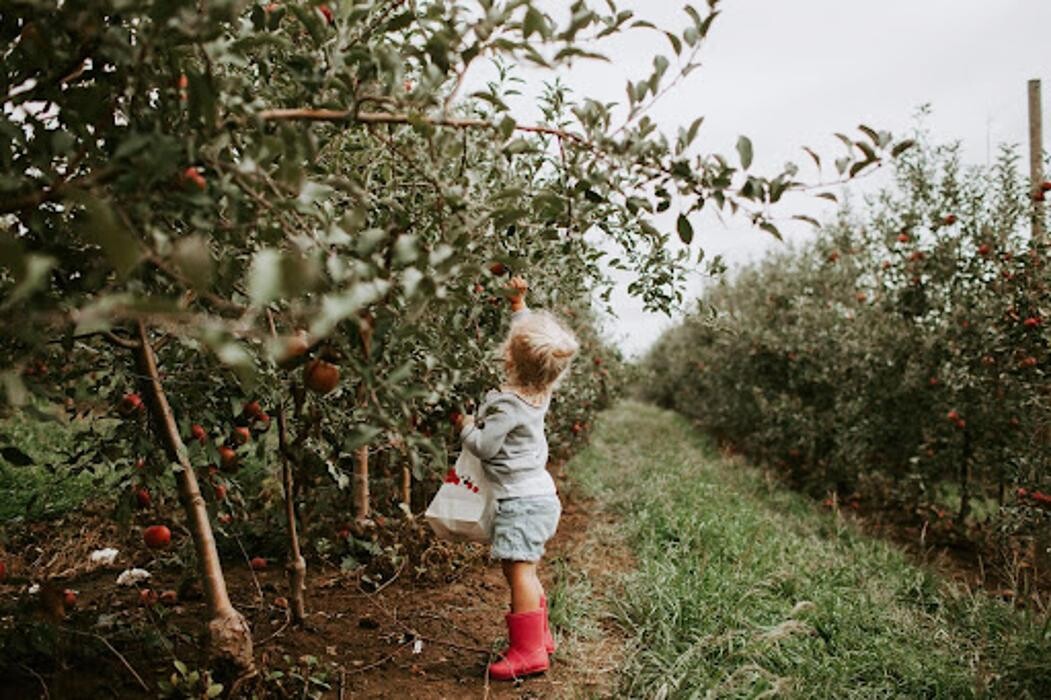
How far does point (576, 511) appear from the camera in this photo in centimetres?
557

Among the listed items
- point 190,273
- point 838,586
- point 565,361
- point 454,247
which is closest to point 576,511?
point 838,586

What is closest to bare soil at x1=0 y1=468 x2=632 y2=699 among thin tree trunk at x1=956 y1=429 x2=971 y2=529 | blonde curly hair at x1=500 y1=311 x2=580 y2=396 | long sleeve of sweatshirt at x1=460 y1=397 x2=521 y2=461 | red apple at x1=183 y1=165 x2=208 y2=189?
long sleeve of sweatshirt at x1=460 y1=397 x2=521 y2=461

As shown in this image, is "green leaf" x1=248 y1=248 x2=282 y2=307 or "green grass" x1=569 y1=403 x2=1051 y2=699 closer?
"green leaf" x1=248 y1=248 x2=282 y2=307

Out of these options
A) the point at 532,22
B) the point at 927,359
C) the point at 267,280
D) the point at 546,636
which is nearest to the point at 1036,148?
the point at 927,359

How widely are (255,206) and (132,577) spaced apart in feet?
8.41

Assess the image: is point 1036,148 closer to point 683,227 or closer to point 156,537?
point 683,227

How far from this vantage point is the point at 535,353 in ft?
8.23

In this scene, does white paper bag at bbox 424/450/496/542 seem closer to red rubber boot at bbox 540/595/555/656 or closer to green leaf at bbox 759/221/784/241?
red rubber boot at bbox 540/595/555/656

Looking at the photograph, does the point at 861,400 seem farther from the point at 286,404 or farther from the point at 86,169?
the point at 86,169

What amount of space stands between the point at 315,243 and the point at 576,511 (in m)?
4.65

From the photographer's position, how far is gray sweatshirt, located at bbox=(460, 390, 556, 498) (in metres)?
2.45

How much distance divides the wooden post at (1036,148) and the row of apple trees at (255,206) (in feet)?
13.0

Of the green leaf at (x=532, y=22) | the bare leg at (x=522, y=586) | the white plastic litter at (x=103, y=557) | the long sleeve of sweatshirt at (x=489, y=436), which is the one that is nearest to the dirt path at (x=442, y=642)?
the bare leg at (x=522, y=586)

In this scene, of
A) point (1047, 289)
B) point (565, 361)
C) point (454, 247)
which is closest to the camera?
point (454, 247)
